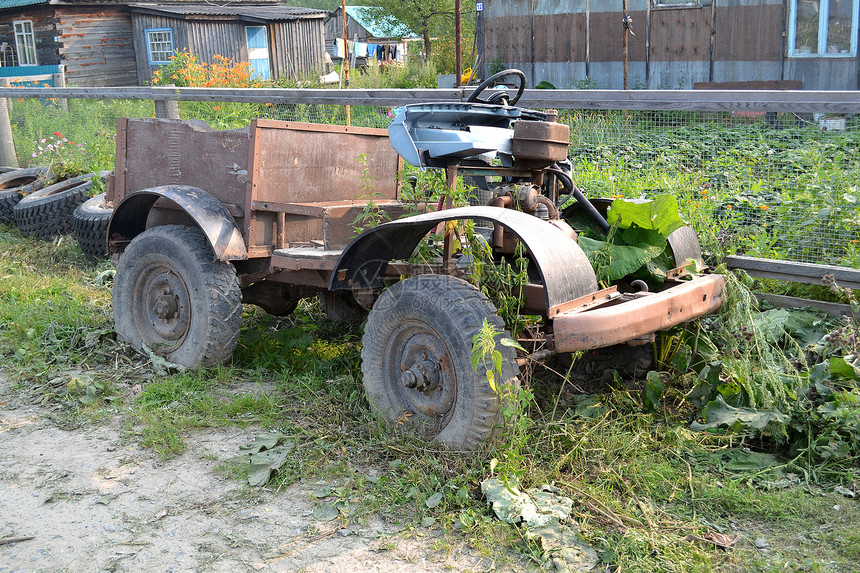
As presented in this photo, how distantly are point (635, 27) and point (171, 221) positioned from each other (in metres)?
12.9

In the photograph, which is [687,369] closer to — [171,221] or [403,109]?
[403,109]

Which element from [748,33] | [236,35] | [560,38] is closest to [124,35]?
[236,35]

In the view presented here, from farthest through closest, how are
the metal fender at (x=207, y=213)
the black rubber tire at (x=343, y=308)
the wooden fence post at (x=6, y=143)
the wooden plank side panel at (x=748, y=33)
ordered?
the wooden plank side panel at (x=748, y=33) → the wooden fence post at (x=6, y=143) → the black rubber tire at (x=343, y=308) → the metal fender at (x=207, y=213)

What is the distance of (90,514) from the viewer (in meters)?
3.50

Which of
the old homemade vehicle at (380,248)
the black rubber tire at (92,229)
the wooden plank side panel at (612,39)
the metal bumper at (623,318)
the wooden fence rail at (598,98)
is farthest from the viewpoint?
the wooden plank side panel at (612,39)

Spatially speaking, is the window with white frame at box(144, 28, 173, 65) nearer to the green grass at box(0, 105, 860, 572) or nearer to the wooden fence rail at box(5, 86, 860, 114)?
the wooden fence rail at box(5, 86, 860, 114)

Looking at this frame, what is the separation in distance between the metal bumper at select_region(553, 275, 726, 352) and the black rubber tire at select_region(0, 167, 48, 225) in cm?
785

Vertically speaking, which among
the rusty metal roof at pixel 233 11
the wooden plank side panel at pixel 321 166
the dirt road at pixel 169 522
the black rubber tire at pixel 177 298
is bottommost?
the dirt road at pixel 169 522

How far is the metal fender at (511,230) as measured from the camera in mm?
3570

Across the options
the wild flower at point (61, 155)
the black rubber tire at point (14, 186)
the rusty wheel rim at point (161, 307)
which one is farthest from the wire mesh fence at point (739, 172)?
the black rubber tire at point (14, 186)

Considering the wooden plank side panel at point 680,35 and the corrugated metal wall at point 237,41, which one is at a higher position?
the corrugated metal wall at point 237,41

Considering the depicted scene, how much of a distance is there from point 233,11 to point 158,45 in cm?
345

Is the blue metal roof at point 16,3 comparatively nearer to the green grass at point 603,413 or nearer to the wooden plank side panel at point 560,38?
the wooden plank side panel at point 560,38

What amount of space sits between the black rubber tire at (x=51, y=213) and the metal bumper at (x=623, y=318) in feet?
21.1
